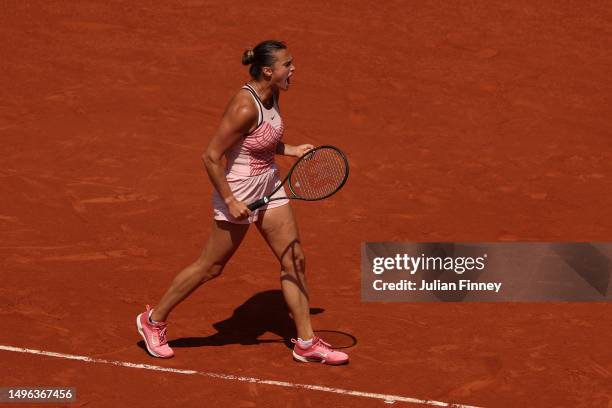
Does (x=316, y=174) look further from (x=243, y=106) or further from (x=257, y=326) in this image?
(x=257, y=326)

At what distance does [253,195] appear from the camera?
863 cm

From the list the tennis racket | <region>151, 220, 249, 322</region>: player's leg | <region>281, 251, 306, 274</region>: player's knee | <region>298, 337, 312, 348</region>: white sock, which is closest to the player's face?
the tennis racket

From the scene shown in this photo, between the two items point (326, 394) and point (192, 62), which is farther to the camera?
point (192, 62)

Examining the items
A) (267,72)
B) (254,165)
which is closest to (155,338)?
(254,165)

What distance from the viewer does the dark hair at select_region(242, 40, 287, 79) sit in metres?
8.48

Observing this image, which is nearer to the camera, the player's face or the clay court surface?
the player's face

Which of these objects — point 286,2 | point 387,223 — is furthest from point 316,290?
point 286,2

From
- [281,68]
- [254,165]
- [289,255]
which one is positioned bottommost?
[289,255]

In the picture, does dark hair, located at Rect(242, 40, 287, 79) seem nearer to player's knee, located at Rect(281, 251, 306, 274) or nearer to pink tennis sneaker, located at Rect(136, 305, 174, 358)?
player's knee, located at Rect(281, 251, 306, 274)

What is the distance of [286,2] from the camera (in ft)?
56.7

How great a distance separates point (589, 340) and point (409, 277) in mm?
1683

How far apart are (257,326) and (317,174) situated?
1.36m

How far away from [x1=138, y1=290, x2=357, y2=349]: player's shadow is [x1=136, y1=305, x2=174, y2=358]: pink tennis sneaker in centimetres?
21

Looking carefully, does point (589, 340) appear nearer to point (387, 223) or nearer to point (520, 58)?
point (387, 223)
